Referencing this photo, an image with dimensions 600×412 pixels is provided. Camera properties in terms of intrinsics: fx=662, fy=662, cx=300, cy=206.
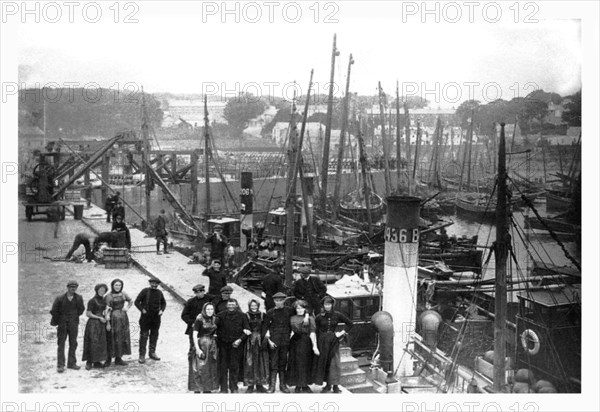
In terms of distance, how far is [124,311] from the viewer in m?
7.76

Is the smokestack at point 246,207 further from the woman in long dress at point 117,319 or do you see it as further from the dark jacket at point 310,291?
the woman in long dress at point 117,319

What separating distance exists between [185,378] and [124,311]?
1.06 meters

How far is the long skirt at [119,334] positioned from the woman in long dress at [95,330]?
10cm

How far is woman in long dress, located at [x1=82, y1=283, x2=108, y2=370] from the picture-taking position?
7613 mm

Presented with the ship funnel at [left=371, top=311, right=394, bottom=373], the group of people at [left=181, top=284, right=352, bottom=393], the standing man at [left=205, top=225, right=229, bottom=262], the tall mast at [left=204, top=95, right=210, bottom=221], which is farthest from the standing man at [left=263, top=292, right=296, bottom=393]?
the standing man at [left=205, top=225, right=229, bottom=262]

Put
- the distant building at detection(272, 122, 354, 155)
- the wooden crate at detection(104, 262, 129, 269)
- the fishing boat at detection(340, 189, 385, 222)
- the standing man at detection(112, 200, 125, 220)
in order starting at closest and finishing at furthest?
the wooden crate at detection(104, 262, 129, 269)
the distant building at detection(272, 122, 354, 155)
the standing man at detection(112, 200, 125, 220)
the fishing boat at detection(340, 189, 385, 222)

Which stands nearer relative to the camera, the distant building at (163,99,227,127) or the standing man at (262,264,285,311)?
the standing man at (262,264,285,311)

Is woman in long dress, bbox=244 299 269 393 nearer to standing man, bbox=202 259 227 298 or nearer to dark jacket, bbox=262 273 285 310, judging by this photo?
standing man, bbox=202 259 227 298

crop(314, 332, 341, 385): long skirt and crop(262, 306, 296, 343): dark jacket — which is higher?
crop(262, 306, 296, 343): dark jacket

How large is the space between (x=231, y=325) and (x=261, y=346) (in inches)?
17.2


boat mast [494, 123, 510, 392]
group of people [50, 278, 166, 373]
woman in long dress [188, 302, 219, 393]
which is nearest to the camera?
woman in long dress [188, 302, 219, 393]

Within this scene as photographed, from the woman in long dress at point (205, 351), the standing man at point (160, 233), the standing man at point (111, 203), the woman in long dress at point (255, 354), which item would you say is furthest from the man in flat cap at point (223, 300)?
the standing man at point (111, 203)

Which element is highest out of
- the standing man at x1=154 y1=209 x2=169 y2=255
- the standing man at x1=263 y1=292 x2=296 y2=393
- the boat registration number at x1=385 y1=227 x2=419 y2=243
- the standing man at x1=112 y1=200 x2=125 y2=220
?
the standing man at x1=112 y1=200 x2=125 y2=220

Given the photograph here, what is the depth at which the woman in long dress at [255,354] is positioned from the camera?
290 inches
